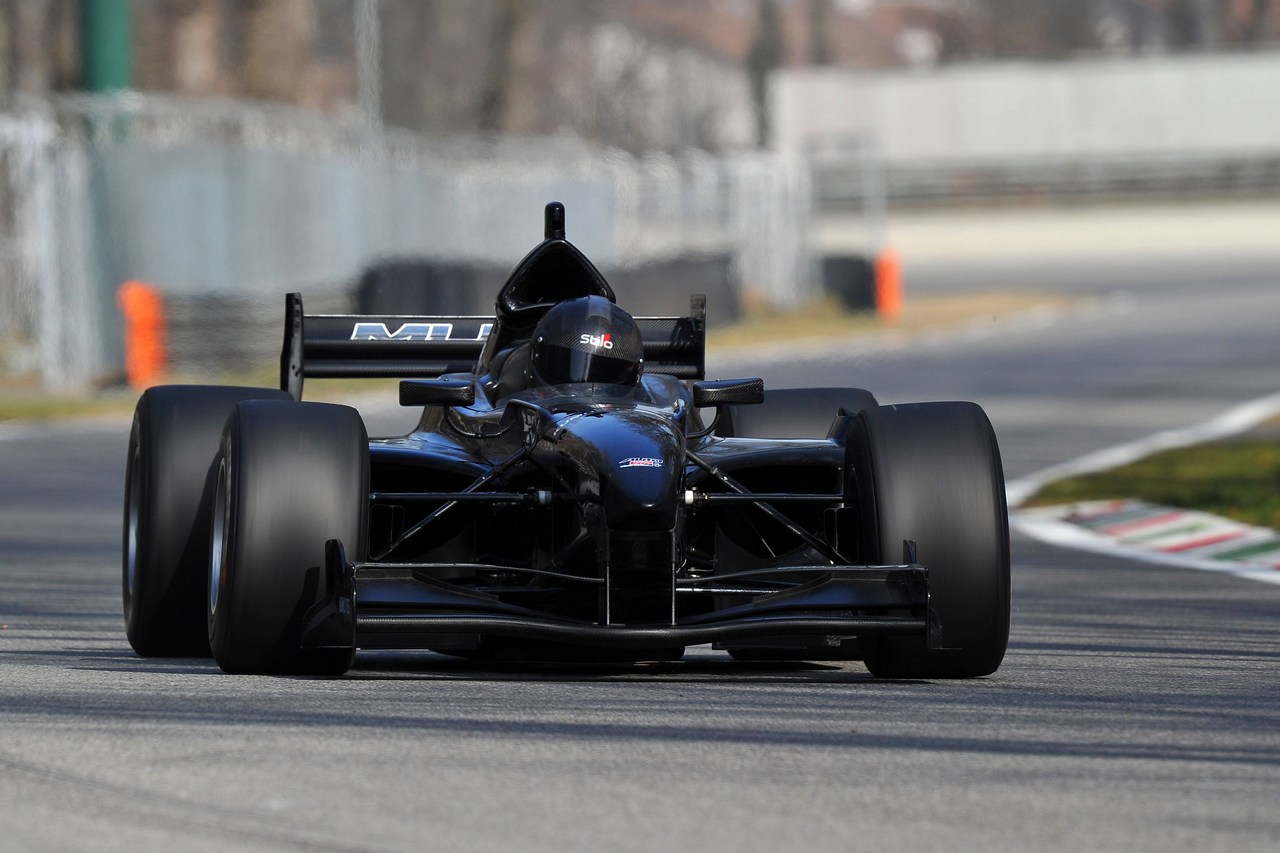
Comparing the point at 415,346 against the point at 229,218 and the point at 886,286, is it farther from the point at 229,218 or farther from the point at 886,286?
the point at 886,286

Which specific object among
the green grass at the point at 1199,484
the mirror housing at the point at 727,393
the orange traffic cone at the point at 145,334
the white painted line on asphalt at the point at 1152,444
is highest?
the mirror housing at the point at 727,393

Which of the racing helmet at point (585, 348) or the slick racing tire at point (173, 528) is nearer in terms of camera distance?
the slick racing tire at point (173, 528)

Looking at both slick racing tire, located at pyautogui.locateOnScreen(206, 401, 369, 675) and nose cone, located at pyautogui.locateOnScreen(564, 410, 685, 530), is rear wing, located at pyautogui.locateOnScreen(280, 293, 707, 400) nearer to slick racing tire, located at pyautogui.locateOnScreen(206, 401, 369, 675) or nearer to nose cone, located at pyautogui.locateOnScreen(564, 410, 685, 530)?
nose cone, located at pyautogui.locateOnScreen(564, 410, 685, 530)

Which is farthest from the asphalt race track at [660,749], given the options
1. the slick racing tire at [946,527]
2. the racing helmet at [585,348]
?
the racing helmet at [585,348]

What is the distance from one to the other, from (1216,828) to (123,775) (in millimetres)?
2379

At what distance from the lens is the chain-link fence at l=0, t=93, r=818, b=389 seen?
24.8 metres

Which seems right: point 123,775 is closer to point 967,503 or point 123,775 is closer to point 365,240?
point 967,503

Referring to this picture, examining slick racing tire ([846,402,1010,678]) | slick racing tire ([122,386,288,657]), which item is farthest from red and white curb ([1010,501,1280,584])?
slick racing tire ([122,386,288,657])

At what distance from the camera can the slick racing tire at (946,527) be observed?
7141mm

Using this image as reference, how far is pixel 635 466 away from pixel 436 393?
1.30m

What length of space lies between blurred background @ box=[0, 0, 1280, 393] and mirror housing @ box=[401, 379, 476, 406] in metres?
16.0

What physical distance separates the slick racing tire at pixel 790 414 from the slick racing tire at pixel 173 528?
78.9 inches

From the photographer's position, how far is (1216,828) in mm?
4875

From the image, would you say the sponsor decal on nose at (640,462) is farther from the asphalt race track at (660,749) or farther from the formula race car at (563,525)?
the asphalt race track at (660,749)
